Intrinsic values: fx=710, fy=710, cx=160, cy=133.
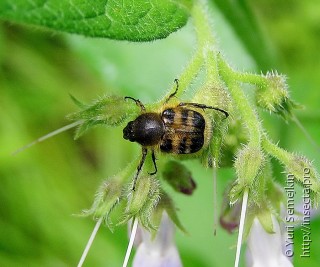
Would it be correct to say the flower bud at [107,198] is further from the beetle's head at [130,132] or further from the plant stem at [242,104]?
the plant stem at [242,104]

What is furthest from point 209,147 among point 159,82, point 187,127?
point 159,82

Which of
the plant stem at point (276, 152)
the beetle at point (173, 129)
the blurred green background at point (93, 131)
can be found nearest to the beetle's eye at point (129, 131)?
the beetle at point (173, 129)

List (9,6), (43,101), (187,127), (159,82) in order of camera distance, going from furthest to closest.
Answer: (43,101)
(159,82)
(187,127)
(9,6)

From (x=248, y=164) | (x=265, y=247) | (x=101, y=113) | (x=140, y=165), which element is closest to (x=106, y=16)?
(x=101, y=113)

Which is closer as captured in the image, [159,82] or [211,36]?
[211,36]

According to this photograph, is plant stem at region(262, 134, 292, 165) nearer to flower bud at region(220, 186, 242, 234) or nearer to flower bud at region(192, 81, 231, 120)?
flower bud at region(192, 81, 231, 120)

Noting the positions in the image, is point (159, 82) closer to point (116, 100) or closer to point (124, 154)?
point (124, 154)
